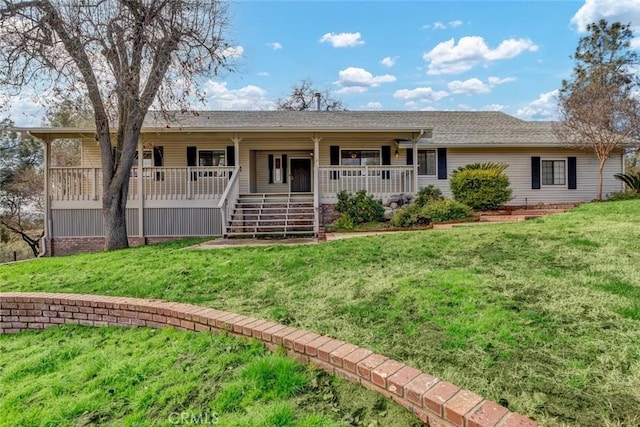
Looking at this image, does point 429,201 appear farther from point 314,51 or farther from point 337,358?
point 314,51

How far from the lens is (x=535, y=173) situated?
46.7 feet

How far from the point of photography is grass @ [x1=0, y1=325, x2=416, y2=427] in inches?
79.7

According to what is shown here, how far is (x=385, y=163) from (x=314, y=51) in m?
7.62

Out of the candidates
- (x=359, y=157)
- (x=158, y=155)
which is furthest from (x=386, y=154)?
(x=158, y=155)

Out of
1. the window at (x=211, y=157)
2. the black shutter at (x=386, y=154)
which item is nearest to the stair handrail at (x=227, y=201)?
the window at (x=211, y=157)

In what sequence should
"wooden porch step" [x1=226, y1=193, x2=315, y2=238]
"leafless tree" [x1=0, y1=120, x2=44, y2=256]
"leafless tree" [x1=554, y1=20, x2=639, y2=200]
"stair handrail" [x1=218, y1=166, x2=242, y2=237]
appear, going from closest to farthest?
"stair handrail" [x1=218, y1=166, x2=242, y2=237], "wooden porch step" [x1=226, y1=193, x2=315, y2=238], "leafless tree" [x1=554, y1=20, x2=639, y2=200], "leafless tree" [x1=0, y1=120, x2=44, y2=256]

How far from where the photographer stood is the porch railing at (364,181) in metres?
11.5

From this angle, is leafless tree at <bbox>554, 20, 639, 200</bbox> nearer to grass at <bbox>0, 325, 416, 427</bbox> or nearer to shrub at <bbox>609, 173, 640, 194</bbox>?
shrub at <bbox>609, 173, 640, 194</bbox>

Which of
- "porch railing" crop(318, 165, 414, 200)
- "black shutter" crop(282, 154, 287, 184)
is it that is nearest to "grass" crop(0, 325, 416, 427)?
"porch railing" crop(318, 165, 414, 200)

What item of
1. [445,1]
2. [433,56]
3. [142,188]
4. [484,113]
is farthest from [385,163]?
[433,56]

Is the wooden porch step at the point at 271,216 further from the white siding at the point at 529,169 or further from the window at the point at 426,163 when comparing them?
the white siding at the point at 529,169

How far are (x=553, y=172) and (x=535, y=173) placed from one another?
0.86 metres

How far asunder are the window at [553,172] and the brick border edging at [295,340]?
585 inches

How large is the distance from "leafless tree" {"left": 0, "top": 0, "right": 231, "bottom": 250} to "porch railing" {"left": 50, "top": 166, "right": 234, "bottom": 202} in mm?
1784
